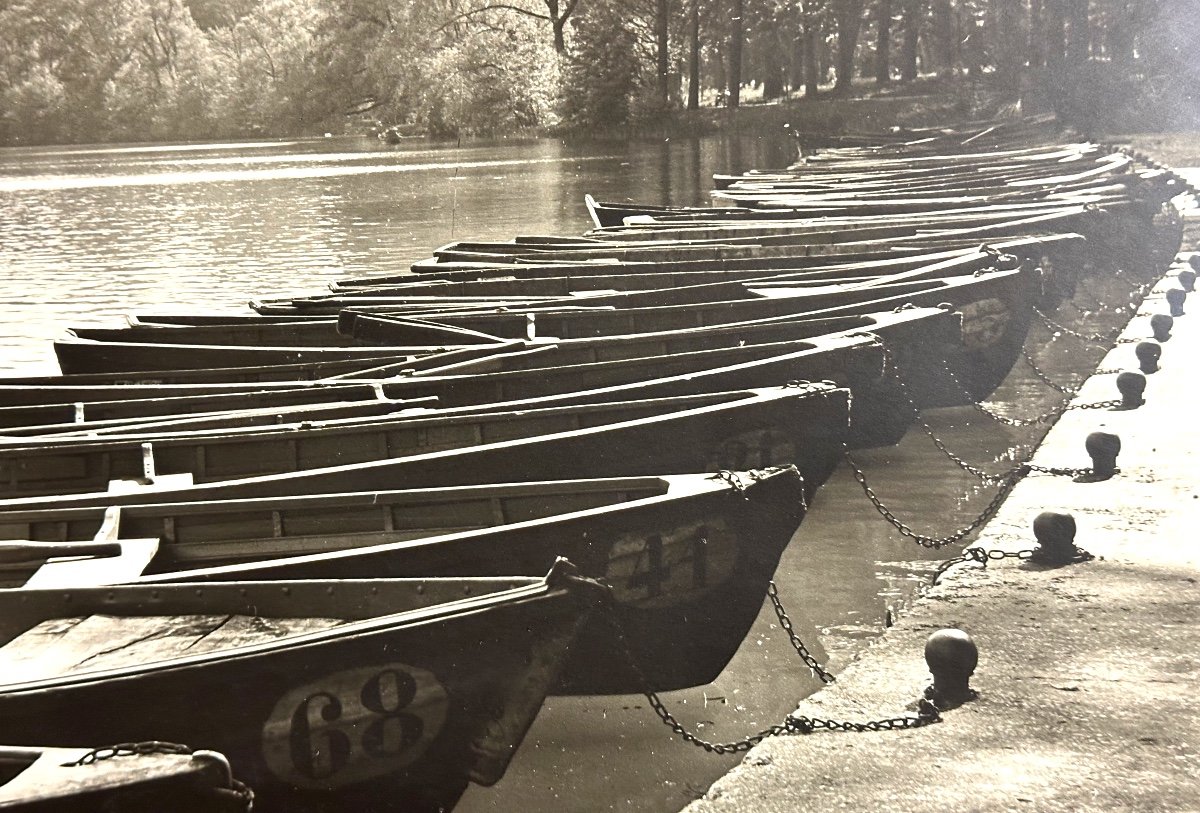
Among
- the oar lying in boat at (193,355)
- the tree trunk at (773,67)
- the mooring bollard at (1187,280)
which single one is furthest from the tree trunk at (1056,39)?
the oar lying in boat at (193,355)

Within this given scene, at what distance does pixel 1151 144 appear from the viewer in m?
37.8

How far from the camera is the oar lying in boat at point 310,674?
4.55 metres

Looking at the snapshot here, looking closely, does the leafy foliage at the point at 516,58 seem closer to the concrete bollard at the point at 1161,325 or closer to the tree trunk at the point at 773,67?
the tree trunk at the point at 773,67

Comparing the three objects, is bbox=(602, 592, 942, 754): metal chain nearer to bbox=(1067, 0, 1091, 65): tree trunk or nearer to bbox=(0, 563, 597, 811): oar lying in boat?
bbox=(0, 563, 597, 811): oar lying in boat

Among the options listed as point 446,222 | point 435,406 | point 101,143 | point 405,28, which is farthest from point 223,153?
point 435,406

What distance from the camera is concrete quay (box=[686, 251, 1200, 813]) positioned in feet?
16.7

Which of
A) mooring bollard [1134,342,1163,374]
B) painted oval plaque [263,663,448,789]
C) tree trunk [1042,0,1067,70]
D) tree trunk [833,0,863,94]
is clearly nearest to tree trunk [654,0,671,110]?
tree trunk [833,0,863,94]

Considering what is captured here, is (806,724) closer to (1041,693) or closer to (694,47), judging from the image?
(1041,693)

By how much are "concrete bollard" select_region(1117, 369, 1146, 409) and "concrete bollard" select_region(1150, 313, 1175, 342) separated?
3.02 meters

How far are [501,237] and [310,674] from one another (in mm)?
24862

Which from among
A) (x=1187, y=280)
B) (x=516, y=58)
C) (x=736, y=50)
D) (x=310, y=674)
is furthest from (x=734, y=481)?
(x=516, y=58)

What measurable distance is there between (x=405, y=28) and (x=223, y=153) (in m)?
12.8

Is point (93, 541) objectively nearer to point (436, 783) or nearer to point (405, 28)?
point (436, 783)

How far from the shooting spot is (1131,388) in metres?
10.9
